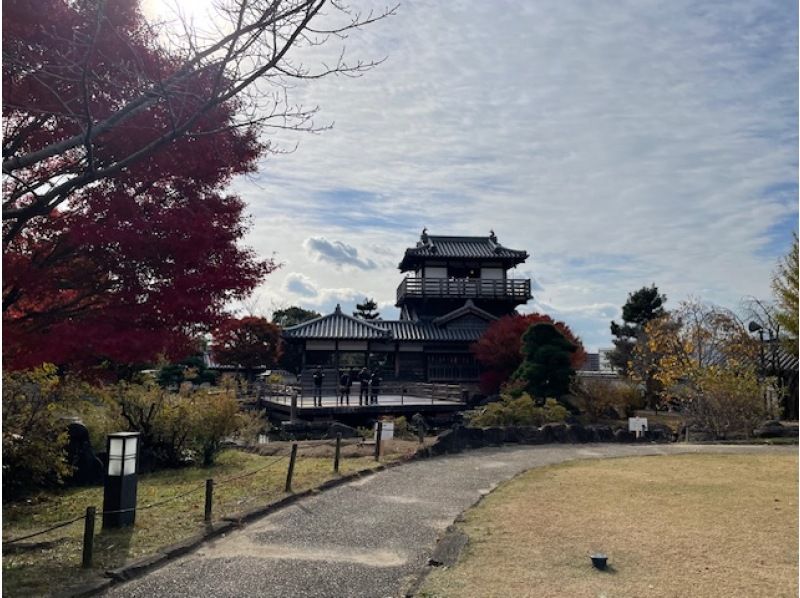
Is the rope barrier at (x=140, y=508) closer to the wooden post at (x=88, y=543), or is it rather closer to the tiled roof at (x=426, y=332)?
the wooden post at (x=88, y=543)

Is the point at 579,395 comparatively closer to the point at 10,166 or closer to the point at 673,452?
the point at 673,452

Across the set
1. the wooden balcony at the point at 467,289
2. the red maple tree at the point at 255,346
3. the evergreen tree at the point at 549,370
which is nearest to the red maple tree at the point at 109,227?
the evergreen tree at the point at 549,370

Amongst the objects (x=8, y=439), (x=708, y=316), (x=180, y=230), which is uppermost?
(x=708, y=316)

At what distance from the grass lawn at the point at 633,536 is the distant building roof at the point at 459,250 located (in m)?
25.3

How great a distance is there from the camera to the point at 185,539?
6320 millimetres

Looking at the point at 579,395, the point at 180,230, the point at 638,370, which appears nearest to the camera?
the point at 180,230

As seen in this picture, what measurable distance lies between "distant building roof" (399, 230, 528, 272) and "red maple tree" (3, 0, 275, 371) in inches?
1187

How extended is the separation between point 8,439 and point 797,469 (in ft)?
43.5

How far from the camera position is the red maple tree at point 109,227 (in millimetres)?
4996

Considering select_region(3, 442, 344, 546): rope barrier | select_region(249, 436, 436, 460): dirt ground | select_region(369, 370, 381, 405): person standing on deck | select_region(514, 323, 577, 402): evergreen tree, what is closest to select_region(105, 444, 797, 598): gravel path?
select_region(3, 442, 344, 546): rope barrier

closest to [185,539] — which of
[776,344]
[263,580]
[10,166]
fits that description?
[263,580]

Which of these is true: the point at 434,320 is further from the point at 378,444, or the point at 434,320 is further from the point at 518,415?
the point at 378,444

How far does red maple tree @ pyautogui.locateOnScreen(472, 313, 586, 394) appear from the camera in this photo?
2653 centimetres

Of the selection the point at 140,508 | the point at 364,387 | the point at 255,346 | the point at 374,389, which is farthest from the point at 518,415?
the point at 255,346
